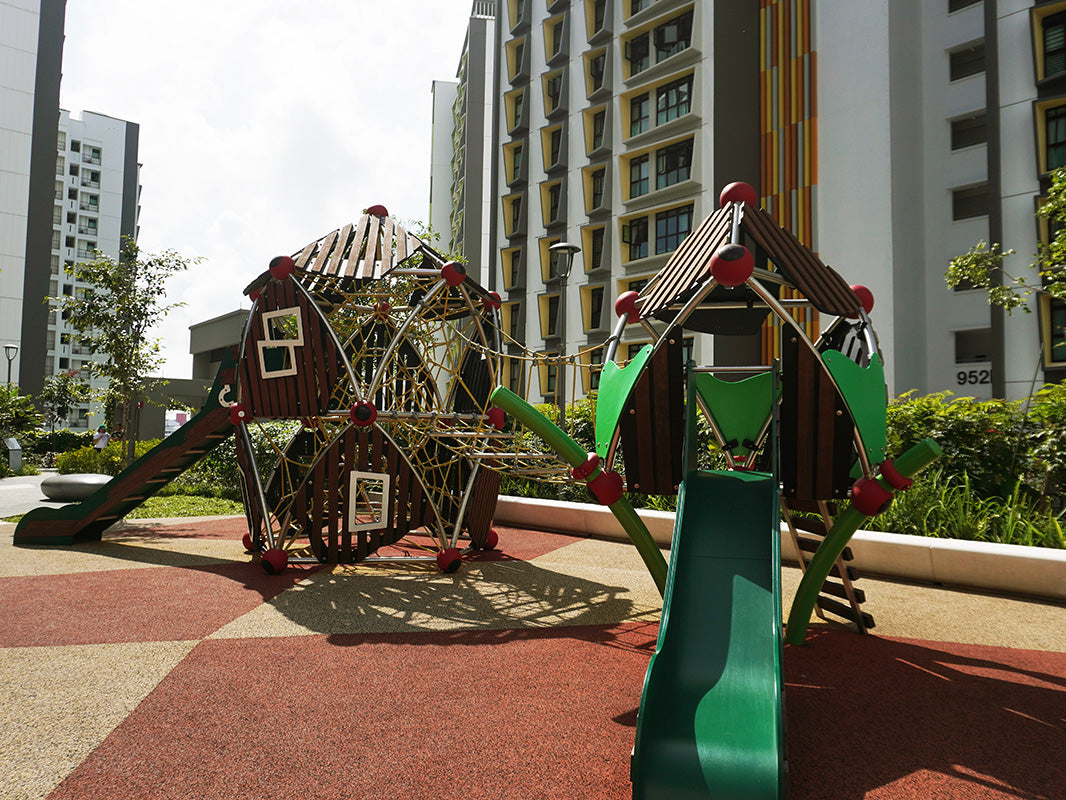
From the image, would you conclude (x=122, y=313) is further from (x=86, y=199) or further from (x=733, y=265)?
(x=86, y=199)

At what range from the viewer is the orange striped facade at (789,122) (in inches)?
962

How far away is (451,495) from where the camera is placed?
9008mm

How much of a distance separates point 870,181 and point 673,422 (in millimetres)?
21606

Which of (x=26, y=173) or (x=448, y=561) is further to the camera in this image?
(x=26, y=173)

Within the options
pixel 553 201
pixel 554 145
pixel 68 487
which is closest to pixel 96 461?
pixel 68 487

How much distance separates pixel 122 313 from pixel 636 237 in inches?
826

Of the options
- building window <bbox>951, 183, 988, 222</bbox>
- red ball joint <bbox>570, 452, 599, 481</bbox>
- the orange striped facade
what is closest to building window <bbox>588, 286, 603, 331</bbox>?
the orange striped facade

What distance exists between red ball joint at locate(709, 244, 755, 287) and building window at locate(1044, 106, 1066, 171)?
21342mm

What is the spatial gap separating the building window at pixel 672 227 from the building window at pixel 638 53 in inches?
258

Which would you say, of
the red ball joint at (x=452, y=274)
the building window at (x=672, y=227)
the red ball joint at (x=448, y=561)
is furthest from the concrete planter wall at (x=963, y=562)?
the building window at (x=672, y=227)

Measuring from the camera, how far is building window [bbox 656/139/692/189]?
1092 inches

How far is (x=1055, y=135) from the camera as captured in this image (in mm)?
20469

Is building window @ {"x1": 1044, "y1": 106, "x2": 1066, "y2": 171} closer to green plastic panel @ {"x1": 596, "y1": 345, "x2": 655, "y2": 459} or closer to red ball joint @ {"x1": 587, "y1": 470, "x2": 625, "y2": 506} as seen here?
green plastic panel @ {"x1": 596, "y1": 345, "x2": 655, "y2": 459}

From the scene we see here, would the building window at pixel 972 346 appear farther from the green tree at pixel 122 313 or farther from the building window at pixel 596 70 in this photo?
the green tree at pixel 122 313
